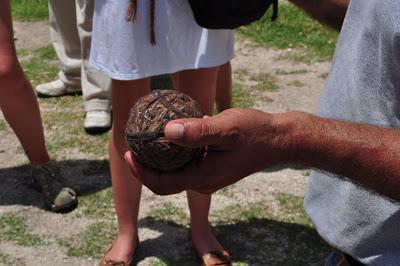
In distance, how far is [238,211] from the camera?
12.9 feet

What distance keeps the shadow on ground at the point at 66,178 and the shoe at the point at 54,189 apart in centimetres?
10

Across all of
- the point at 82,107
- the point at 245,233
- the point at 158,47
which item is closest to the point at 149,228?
the point at 245,233

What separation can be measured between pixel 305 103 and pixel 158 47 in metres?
2.46

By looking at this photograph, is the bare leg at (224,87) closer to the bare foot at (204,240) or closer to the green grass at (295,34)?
the bare foot at (204,240)

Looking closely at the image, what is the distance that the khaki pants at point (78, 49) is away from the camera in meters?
4.71

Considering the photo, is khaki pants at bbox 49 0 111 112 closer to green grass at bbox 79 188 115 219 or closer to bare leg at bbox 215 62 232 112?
bare leg at bbox 215 62 232 112

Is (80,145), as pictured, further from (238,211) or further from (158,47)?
(158,47)

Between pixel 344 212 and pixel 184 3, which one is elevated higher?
pixel 184 3

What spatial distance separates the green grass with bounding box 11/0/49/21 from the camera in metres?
7.02

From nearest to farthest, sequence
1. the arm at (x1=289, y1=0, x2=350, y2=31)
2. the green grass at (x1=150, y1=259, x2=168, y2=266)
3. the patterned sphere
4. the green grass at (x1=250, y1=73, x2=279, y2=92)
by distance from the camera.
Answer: the patterned sphere, the arm at (x1=289, y1=0, x2=350, y2=31), the green grass at (x1=150, y1=259, x2=168, y2=266), the green grass at (x1=250, y1=73, x2=279, y2=92)

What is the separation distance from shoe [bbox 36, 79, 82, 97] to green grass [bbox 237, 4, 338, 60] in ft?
6.23

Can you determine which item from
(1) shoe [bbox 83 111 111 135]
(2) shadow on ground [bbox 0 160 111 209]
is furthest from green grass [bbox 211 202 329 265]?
(1) shoe [bbox 83 111 111 135]

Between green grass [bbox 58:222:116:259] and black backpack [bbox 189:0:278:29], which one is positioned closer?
black backpack [bbox 189:0:278:29]

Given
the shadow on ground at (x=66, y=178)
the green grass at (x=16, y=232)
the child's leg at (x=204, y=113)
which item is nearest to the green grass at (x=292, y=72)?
the shadow on ground at (x=66, y=178)
